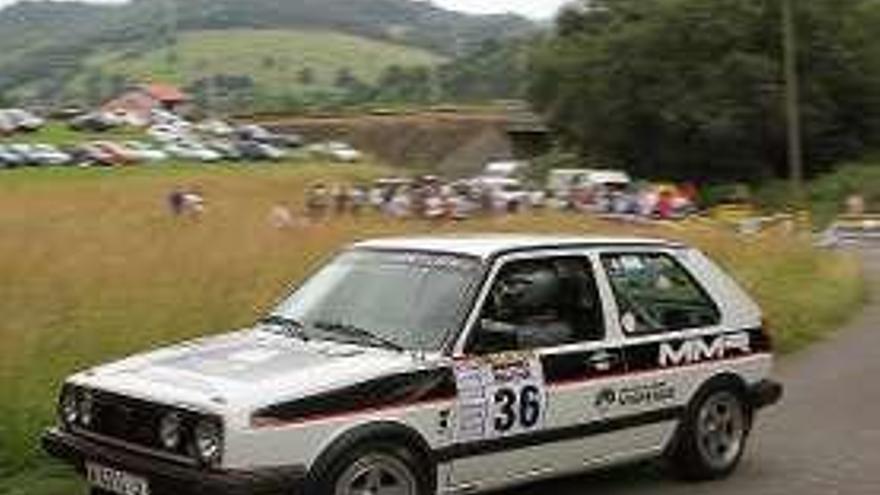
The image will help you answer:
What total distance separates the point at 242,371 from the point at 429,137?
352 ft

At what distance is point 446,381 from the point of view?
28.2 ft

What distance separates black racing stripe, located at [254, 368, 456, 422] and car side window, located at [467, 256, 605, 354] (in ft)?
1.14

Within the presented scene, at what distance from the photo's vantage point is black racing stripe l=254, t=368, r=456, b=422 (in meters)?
7.95

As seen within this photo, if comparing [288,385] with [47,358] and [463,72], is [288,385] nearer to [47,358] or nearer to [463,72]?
[47,358]

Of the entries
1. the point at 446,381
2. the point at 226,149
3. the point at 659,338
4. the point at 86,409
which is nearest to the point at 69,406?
the point at 86,409

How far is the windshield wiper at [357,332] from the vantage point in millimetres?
8797

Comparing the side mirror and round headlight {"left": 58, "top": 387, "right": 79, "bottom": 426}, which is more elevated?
the side mirror

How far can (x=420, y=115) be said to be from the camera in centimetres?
12144

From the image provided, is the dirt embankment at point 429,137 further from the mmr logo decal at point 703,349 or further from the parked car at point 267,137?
the mmr logo decal at point 703,349

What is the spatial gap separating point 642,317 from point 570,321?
59 centimetres

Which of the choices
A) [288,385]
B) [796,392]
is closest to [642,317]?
[288,385]

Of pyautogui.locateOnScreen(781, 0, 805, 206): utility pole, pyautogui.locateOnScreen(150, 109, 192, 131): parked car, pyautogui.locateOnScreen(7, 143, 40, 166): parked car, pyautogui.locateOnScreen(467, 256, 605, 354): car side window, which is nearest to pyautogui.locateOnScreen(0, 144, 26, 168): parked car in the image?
pyautogui.locateOnScreen(7, 143, 40, 166): parked car

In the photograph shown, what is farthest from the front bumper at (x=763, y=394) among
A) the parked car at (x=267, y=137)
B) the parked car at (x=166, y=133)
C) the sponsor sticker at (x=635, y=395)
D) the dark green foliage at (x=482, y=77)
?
the dark green foliage at (x=482, y=77)

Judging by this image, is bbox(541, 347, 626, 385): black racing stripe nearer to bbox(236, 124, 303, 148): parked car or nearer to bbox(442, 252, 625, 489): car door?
bbox(442, 252, 625, 489): car door
